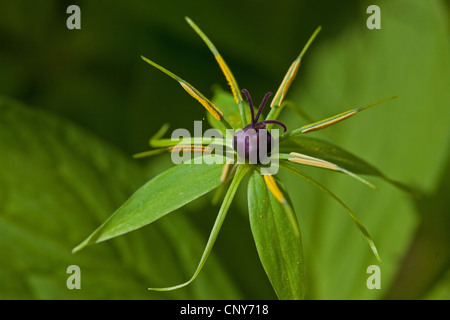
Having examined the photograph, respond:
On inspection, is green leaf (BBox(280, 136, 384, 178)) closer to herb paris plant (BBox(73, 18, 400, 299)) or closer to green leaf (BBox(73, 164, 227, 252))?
herb paris plant (BBox(73, 18, 400, 299))

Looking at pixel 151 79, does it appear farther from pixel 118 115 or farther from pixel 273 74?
pixel 273 74

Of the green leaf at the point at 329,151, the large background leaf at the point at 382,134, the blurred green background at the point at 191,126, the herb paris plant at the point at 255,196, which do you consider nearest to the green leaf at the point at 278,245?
the herb paris plant at the point at 255,196

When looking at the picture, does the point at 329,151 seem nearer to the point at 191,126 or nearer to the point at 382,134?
the point at 382,134

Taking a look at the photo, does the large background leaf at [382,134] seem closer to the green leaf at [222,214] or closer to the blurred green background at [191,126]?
the blurred green background at [191,126]

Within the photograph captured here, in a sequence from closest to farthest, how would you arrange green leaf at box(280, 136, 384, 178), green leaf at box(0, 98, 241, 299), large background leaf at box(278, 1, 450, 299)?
green leaf at box(280, 136, 384, 178), green leaf at box(0, 98, 241, 299), large background leaf at box(278, 1, 450, 299)

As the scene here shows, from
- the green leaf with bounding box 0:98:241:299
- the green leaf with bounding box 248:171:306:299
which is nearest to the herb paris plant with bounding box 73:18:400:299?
the green leaf with bounding box 248:171:306:299

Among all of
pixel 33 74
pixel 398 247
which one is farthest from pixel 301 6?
pixel 33 74
